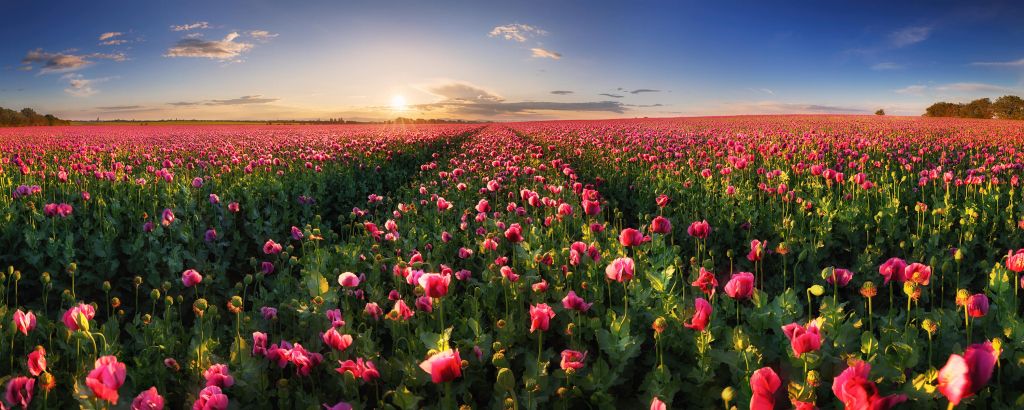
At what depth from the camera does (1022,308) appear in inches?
145

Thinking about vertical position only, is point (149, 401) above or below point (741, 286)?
below

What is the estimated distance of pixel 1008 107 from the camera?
208ft

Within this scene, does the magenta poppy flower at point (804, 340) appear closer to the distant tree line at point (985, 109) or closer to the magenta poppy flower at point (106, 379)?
the magenta poppy flower at point (106, 379)

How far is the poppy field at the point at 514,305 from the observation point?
7.55 feet

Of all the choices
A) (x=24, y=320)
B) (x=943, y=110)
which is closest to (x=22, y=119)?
(x=24, y=320)

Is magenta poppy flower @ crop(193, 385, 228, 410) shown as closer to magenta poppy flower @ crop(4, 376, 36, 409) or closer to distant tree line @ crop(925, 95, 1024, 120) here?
magenta poppy flower @ crop(4, 376, 36, 409)

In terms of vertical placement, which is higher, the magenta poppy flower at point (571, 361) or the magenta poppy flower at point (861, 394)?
the magenta poppy flower at point (861, 394)

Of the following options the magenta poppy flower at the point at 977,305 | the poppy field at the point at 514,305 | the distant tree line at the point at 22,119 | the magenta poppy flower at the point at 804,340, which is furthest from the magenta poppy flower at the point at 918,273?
the distant tree line at the point at 22,119

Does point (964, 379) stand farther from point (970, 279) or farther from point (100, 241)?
point (100, 241)

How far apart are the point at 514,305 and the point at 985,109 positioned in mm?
82085

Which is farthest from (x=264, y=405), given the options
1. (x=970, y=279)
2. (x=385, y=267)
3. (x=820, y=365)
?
(x=970, y=279)

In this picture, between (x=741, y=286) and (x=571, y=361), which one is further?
(x=741, y=286)

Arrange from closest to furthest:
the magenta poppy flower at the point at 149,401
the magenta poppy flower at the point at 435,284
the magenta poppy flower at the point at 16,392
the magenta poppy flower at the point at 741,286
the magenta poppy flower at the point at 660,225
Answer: the magenta poppy flower at the point at 149,401 → the magenta poppy flower at the point at 16,392 → the magenta poppy flower at the point at 741,286 → the magenta poppy flower at the point at 435,284 → the magenta poppy flower at the point at 660,225

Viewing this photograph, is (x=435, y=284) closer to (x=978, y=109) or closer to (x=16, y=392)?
(x=16, y=392)
